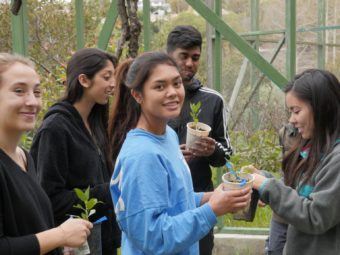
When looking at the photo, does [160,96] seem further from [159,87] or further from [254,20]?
[254,20]

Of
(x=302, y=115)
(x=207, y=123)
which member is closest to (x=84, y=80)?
(x=207, y=123)

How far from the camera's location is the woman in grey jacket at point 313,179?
2213mm

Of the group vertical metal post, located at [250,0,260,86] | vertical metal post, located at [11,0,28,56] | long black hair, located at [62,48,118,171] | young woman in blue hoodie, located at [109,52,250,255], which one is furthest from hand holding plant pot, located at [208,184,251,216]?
vertical metal post, located at [250,0,260,86]

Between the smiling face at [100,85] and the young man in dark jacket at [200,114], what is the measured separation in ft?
1.34

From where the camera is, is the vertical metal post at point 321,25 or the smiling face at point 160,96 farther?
the vertical metal post at point 321,25

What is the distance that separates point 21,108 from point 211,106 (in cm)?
135

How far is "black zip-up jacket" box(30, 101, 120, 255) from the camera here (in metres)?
2.58

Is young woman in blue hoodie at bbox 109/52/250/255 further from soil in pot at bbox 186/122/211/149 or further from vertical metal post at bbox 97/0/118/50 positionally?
vertical metal post at bbox 97/0/118/50

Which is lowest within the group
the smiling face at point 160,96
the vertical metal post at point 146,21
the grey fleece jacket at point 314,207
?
the grey fleece jacket at point 314,207

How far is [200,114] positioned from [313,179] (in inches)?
36.4

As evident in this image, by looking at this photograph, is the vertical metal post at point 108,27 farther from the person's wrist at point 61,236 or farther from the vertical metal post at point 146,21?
the person's wrist at point 61,236

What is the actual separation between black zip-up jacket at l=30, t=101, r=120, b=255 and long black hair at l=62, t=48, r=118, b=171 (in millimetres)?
71

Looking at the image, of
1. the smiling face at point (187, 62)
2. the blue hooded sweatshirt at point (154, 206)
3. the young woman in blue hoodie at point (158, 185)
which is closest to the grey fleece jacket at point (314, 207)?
the young woman in blue hoodie at point (158, 185)

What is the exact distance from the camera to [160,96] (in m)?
2.04
